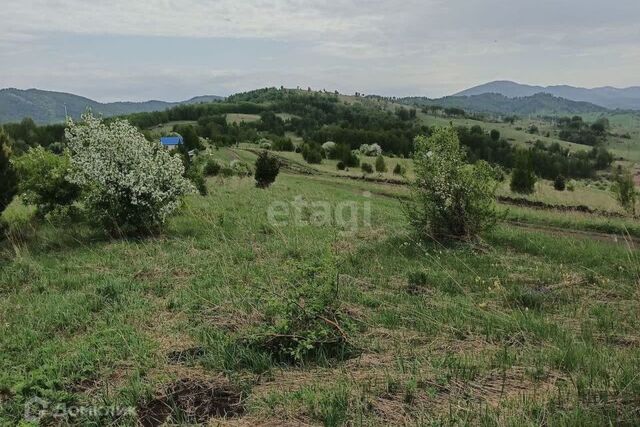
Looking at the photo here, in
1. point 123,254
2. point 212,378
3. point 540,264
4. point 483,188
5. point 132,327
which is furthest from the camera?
point 483,188

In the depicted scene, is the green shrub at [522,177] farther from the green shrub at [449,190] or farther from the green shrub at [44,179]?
the green shrub at [44,179]

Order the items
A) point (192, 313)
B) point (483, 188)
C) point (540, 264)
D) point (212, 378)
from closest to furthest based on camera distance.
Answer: point (212, 378), point (192, 313), point (540, 264), point (483, 188)

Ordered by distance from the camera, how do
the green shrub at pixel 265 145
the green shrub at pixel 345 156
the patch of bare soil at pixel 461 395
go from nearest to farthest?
the patch of bare soil at pixel 461 395, the green shrub at pixel 345 156, the green shrub at pixel 265 145

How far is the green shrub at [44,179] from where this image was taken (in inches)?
427

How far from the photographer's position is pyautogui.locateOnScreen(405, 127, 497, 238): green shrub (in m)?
10.1

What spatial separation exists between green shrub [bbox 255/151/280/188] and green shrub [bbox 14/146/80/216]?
1272 centimetres

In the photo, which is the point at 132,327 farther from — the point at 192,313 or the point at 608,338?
the point at 608,338

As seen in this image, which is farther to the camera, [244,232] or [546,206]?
[546,206]

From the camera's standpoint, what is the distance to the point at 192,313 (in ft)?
18.2

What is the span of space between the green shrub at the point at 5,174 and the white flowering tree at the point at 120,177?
1.14 metres

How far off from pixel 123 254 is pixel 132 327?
397cm

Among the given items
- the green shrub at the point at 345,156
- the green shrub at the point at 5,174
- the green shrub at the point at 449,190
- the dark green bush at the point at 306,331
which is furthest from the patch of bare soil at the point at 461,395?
the green shrub at the point at 345,156

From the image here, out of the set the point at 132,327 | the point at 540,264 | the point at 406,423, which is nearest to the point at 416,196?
the point at 540,264

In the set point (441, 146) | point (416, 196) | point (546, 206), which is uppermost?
point (441, 146)
